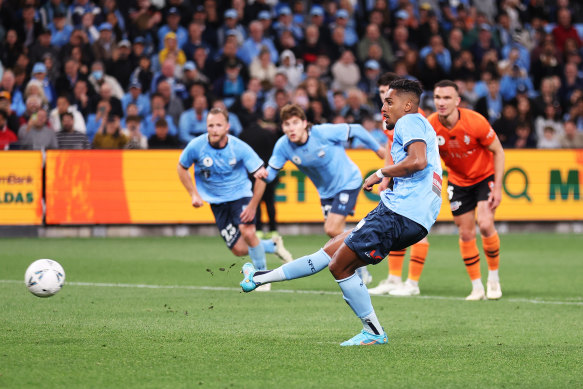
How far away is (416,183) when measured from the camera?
24.4ft

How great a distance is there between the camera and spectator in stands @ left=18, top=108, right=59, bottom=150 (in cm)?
1862

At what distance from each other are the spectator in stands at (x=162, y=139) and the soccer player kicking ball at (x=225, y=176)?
22.3ft

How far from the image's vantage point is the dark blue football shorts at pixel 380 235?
7.32 metres

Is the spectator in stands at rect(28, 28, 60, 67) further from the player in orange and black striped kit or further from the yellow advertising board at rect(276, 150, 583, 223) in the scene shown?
the player in orange and black striped kit

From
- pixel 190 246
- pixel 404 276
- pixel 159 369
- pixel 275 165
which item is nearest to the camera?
pixel 159 369

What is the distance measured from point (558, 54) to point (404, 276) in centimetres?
1282

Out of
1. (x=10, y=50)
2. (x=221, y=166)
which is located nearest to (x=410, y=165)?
(x=221, y=166)

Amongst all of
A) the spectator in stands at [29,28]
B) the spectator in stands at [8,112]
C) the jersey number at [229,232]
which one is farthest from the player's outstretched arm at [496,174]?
the spectator in stands at [29,28]

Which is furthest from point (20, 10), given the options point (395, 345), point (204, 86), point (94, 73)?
point (395, 345)

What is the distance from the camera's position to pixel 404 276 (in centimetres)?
1364

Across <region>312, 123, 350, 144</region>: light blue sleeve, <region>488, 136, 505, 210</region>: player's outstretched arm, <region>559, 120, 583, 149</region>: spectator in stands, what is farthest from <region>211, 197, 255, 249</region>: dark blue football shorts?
<region>559, 120, 583, 149</region>: spectator in stands

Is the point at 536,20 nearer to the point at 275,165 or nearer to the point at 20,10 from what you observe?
the point at 20,10

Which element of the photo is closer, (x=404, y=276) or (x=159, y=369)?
(x=159, y=369)

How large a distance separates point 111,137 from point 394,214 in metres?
12.4
